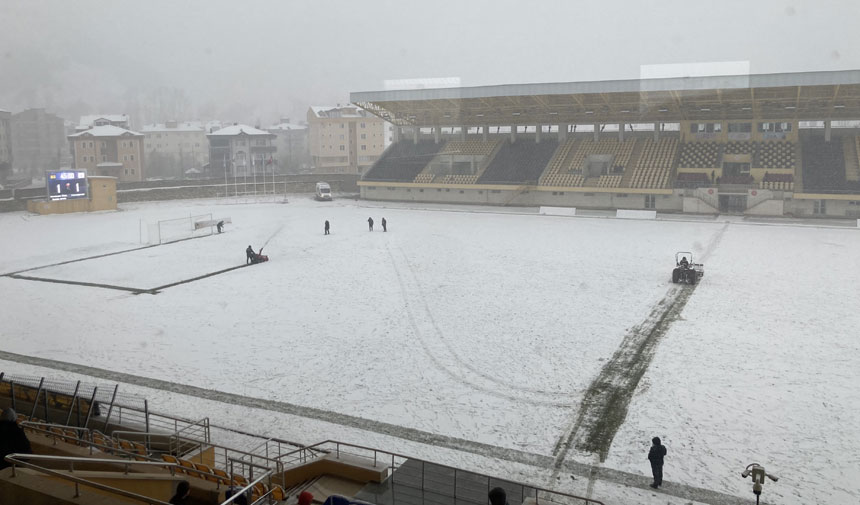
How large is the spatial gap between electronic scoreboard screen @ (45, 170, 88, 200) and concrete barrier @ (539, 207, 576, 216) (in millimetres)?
37429

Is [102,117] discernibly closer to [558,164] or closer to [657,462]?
[558,164]

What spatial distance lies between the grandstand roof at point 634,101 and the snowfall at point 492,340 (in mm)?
14511

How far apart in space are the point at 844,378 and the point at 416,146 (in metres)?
57.0

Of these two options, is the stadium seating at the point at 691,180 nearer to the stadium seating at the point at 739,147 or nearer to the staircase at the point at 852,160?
the stadium seating at the point at 739,147

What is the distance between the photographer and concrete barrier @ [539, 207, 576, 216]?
169ft

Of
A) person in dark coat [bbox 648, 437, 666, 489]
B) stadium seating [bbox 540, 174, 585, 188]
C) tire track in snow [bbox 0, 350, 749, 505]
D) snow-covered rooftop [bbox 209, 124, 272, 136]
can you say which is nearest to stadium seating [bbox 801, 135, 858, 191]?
stadium seating [bbox 540, 174, 585, 188]

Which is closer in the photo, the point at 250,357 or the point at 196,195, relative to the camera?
the point at 250,357

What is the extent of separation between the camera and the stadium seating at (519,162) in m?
58.4

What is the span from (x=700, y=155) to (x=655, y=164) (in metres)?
3.94

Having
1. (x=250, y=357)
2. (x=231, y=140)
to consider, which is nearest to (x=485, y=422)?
(x=250, y=357)

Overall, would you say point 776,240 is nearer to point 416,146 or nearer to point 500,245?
point 500,245

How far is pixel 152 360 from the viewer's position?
16.5 meters

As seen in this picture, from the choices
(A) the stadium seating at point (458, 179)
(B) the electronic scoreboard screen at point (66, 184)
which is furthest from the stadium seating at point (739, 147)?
(B) the electronic scoreboard screen at point (66, 184)

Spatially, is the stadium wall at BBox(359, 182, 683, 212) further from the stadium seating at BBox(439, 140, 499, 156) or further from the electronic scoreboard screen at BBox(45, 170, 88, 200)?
the electronic scoreboard screen at BBox(45, 170, 88, 200)
